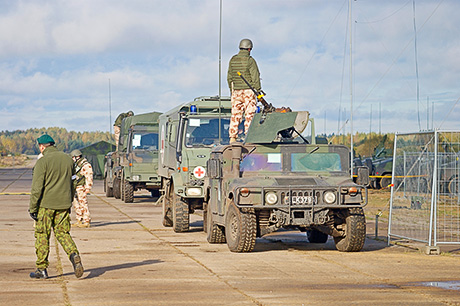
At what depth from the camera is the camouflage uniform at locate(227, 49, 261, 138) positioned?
56.3ft

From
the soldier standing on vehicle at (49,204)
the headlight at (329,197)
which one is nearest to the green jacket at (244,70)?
the headlight at (329,197)

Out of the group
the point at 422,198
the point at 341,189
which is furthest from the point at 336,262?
the point at 422,198

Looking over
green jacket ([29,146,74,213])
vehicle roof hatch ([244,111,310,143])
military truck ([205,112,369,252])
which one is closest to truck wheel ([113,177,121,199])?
military truck ([205,112,369,252])

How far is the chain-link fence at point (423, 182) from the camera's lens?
13.8 m

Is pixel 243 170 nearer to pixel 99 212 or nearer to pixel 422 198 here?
pixel 422 198

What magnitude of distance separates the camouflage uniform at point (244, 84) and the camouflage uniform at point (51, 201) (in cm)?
673

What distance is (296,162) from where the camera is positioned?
14.6m

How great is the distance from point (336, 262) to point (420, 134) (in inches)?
113

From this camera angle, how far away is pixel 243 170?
14.4 m

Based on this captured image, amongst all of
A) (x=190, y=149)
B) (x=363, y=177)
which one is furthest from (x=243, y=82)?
(x=363, y=177)

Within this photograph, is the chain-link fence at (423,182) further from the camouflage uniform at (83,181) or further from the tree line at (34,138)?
the tree line at (34,138)

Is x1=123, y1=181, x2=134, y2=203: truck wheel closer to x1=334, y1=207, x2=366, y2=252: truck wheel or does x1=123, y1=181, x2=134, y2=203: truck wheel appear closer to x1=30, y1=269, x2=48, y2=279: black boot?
x1=334, y1=207, x2=366, y2=252: truck wheel

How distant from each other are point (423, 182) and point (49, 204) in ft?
21.3

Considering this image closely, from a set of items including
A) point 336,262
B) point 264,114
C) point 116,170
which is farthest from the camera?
point 116,170
